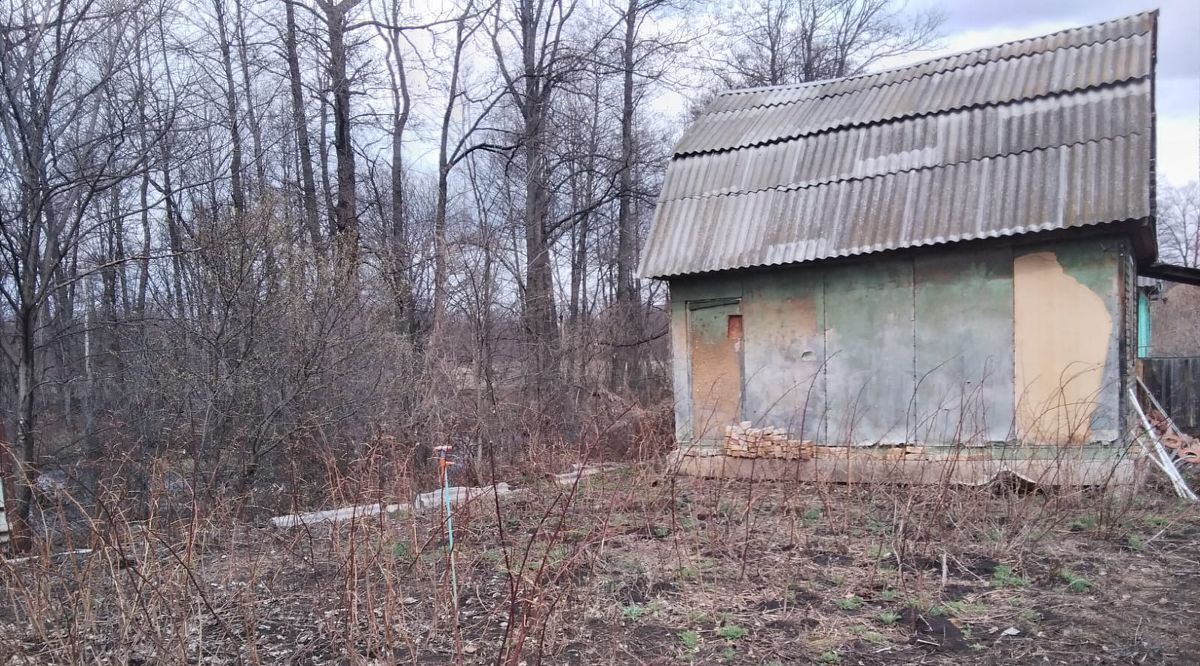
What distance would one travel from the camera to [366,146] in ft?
57.1

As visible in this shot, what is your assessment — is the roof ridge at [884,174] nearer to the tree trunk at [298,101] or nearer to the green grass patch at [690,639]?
the green grass patch at [690,639]

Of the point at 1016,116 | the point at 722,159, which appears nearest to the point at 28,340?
the point at 722,159

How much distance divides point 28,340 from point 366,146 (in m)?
11.1

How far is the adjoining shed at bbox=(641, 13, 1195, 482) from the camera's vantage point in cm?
750

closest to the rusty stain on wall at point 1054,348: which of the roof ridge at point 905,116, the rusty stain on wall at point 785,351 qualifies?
the roof ridge at point 905,116

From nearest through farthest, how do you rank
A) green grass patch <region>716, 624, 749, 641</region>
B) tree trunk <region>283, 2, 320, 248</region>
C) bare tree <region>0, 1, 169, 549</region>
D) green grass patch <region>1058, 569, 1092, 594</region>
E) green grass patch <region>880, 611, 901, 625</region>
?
green grass patch <region>716, 624, 749, 641</region>
green grass patch <region>880, 611, 901, 625</region>
green grass patch <region>1058, 569, 1092, 594</region>
bare tree <region>0, 1, 169, 549</region>
tree trunk <region>283, 2, 320, 248</region>

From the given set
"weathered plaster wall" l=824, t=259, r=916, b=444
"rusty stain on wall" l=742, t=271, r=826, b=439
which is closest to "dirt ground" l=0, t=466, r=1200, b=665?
"weathered plaster wall" l=824, t=259, r=916, b=444

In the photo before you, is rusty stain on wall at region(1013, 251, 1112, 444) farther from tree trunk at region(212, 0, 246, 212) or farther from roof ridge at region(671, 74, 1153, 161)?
tree trunk at region(212, 0, 246, 212)

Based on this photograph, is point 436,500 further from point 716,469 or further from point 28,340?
point 28,340

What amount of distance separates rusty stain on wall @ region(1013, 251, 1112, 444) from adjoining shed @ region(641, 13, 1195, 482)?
19 mm

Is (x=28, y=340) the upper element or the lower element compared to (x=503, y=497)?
upper

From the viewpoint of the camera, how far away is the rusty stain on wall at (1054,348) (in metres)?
7.50

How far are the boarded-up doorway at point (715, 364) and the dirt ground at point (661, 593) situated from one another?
2.44 m

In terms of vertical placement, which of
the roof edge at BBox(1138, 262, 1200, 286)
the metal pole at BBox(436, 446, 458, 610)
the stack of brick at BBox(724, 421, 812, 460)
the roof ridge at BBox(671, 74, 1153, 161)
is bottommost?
the stack of brick at BBox(724, 421, 812, 460)
